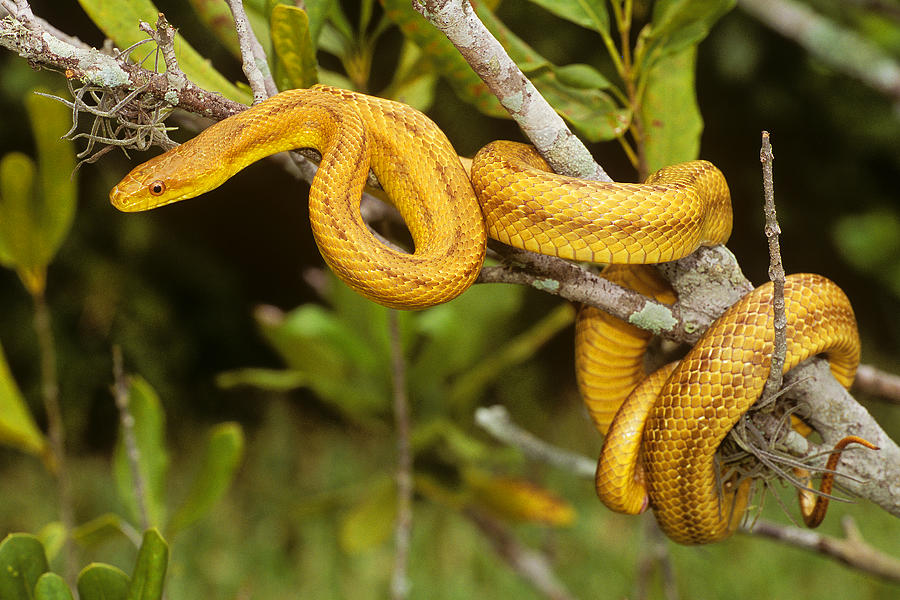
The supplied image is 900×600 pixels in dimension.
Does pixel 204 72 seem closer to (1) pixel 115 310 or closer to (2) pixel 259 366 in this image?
(1) pixel 115 310

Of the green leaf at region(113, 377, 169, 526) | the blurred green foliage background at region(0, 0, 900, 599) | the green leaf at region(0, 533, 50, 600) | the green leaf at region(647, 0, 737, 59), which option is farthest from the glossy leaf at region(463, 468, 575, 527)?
the green leaf at region(0, 533, 50, 600)

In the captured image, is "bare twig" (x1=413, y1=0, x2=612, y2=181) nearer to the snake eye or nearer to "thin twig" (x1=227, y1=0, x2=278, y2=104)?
"thin twig" (x1=227, y1=0, x2=278, y2=104)

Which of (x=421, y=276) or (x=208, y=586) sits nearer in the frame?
(x=421, y=276)

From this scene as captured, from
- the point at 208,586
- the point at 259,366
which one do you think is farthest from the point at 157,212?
the point at 208,586

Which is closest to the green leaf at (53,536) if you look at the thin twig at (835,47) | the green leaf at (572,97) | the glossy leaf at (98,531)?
the glossy leaf at (98,531)

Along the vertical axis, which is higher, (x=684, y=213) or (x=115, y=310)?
(x=684, y=213)

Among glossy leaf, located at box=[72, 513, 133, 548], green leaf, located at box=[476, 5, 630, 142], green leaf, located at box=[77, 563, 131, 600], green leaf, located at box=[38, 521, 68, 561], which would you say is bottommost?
green leaf, located at box=[38, 521, 68, 561]

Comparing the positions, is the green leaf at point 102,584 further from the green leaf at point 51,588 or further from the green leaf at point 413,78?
the green leaf at point 413,78
